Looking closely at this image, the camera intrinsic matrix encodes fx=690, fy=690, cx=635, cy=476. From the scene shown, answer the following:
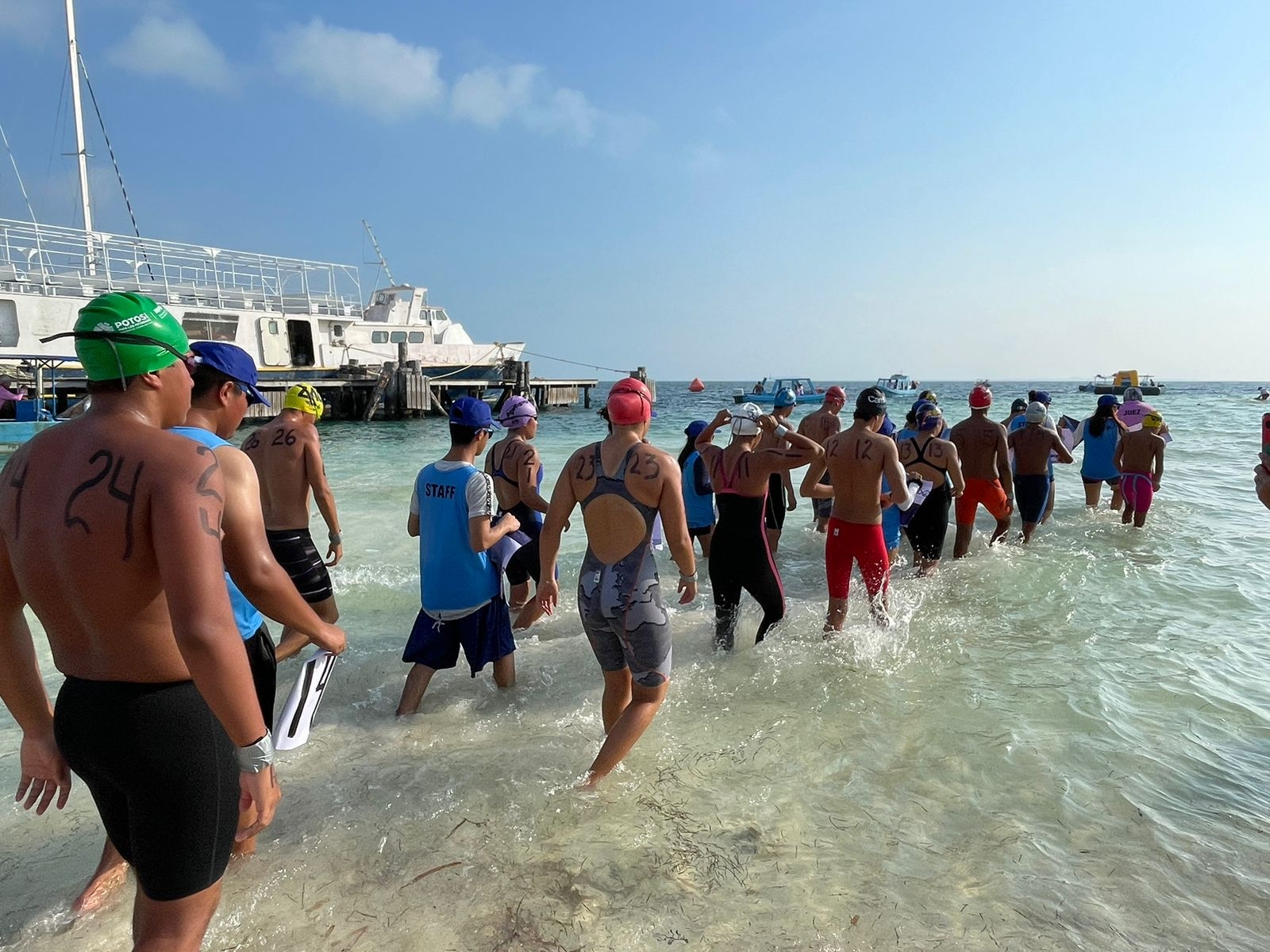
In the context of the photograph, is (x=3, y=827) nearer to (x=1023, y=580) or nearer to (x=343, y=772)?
(x=343, y=772)

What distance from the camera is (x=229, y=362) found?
257 cm

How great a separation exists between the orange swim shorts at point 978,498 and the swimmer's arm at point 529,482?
15.9 feet

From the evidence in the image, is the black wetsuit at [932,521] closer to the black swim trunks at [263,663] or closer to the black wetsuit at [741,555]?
the black wetsuit at [741,555]

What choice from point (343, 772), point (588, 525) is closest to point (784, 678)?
point (588, 525)

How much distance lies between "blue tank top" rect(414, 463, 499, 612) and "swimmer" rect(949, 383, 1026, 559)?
5.67m

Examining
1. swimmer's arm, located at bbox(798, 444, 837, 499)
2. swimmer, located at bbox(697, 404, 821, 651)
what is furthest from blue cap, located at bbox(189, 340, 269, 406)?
swimmer's arm, located at bbox(798, 444, 837, 499)

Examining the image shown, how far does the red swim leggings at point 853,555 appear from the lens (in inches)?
203

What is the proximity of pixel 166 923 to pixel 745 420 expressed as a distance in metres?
3.96

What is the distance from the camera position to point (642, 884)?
271 centimetres

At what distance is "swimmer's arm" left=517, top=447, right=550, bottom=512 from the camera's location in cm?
517

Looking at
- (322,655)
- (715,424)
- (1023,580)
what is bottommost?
(1023,580)

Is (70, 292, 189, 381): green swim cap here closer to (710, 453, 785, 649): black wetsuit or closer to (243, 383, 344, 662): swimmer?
(243, 383, 344, 662): swimmer

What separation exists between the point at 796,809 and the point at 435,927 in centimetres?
164

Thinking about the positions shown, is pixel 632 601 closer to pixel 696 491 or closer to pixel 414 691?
pixel 414 691
